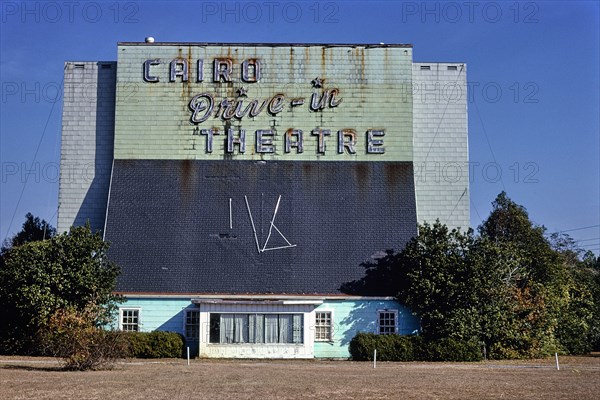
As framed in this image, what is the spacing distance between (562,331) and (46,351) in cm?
2870

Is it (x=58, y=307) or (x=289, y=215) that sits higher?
(x=289, y=215)

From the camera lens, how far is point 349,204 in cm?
4941

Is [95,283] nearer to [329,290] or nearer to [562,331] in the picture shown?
[329,290]

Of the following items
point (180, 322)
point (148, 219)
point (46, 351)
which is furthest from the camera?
point (148, 219)

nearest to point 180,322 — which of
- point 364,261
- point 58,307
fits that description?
point 58,307

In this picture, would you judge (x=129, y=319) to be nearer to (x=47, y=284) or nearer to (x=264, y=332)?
(x=47, y=284)

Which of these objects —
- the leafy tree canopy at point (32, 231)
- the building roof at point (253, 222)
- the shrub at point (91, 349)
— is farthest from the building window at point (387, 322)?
the leafy tree canopy at point (32, 231)

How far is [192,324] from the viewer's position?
44188 mm

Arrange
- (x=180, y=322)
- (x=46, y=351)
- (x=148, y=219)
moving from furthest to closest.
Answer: (x=148, y=219)
(x=180, y=322)
(x=46, y=351)

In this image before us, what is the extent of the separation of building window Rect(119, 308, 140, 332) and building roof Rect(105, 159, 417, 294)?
136 centimetres

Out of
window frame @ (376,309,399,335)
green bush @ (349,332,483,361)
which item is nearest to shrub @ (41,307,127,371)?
green bush @ (349,332,483,361)

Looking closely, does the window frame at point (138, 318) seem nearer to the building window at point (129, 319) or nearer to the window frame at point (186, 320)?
the building window at point (129, 319)

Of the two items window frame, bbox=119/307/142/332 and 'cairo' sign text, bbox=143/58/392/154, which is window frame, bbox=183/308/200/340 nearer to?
window frame, bbox=119/307/142/332

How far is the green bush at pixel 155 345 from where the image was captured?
41125 millimetres
